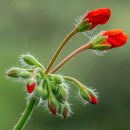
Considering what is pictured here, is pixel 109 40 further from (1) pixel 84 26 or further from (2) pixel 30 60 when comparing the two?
(2) pixel 30 60

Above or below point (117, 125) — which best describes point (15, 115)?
above

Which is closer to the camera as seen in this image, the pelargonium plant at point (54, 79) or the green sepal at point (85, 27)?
the pelargonium plant at point (54, 79)

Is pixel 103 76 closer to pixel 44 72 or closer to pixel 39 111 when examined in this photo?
pixel 39 111

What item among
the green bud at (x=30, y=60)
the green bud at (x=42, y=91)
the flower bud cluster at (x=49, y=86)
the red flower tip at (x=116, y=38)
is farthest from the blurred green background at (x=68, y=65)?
the green bud at (x=42, y=91)

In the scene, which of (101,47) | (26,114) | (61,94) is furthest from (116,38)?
(26,114)

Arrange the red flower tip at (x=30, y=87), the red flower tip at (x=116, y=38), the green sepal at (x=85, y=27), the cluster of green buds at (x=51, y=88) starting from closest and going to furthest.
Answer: the red flower tip at (x=30, y=87) < the cluster of green buds at (x=51, y=88) < the red flower tip at (x=116, y=38) < the green sepal at (x=85, y=27)

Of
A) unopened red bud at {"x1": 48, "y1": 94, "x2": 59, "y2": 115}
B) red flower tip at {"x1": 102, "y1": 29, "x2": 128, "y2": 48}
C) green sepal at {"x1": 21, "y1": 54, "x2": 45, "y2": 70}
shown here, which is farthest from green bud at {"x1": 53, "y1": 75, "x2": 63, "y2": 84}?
red flower tip at {"x1": 102, "y1": 29, "x2": 128, "y2": 48}

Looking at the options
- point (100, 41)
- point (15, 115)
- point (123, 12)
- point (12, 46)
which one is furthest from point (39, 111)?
point (100, 41)

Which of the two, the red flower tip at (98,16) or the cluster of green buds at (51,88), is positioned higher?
the red flower tip at (98,16)

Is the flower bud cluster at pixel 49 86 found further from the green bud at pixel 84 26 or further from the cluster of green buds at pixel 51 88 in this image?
the green bud at pixel 84 26
